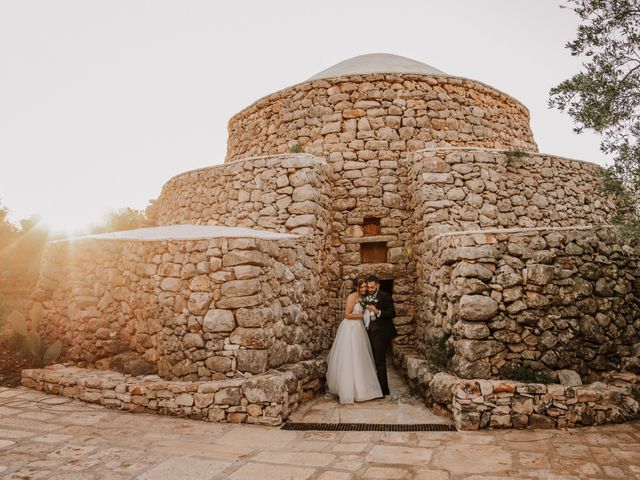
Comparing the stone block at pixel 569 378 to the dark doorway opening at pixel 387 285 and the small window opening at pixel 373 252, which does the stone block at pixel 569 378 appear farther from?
the small window opening at pixel 373 252

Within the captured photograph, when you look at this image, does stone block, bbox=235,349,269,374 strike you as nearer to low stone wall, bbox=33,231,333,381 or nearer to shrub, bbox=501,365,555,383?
low stone wall, bbox=33,231,333,381

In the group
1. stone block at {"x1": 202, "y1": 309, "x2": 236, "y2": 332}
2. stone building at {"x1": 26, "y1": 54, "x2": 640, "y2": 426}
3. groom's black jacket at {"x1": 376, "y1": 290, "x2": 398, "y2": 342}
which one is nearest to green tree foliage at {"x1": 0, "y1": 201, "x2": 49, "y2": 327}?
stone building at {"x1": 26, "y1": 54, "x2": 640, "y2": 426}

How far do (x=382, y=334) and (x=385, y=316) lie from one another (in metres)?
0.27

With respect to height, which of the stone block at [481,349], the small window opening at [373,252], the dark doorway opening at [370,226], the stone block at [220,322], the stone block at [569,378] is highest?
the dark doorway opening at [370,226]

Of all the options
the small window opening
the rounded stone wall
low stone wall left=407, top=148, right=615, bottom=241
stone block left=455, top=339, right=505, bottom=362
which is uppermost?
the rounded stone wall

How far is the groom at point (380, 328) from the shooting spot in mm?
6402

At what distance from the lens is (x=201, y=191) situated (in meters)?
8.76

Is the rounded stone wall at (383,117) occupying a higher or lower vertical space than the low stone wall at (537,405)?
higher

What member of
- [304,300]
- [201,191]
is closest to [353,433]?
[304,300]

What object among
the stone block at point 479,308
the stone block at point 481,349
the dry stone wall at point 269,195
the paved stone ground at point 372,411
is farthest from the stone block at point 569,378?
the dry stone wall at point 269,195

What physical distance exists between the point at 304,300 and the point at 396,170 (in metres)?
3.29

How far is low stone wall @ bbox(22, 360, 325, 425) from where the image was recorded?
16.8 ft

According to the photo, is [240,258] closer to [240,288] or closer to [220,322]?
[240,288]

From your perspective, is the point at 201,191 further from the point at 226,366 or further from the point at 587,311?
the point at 587,311
